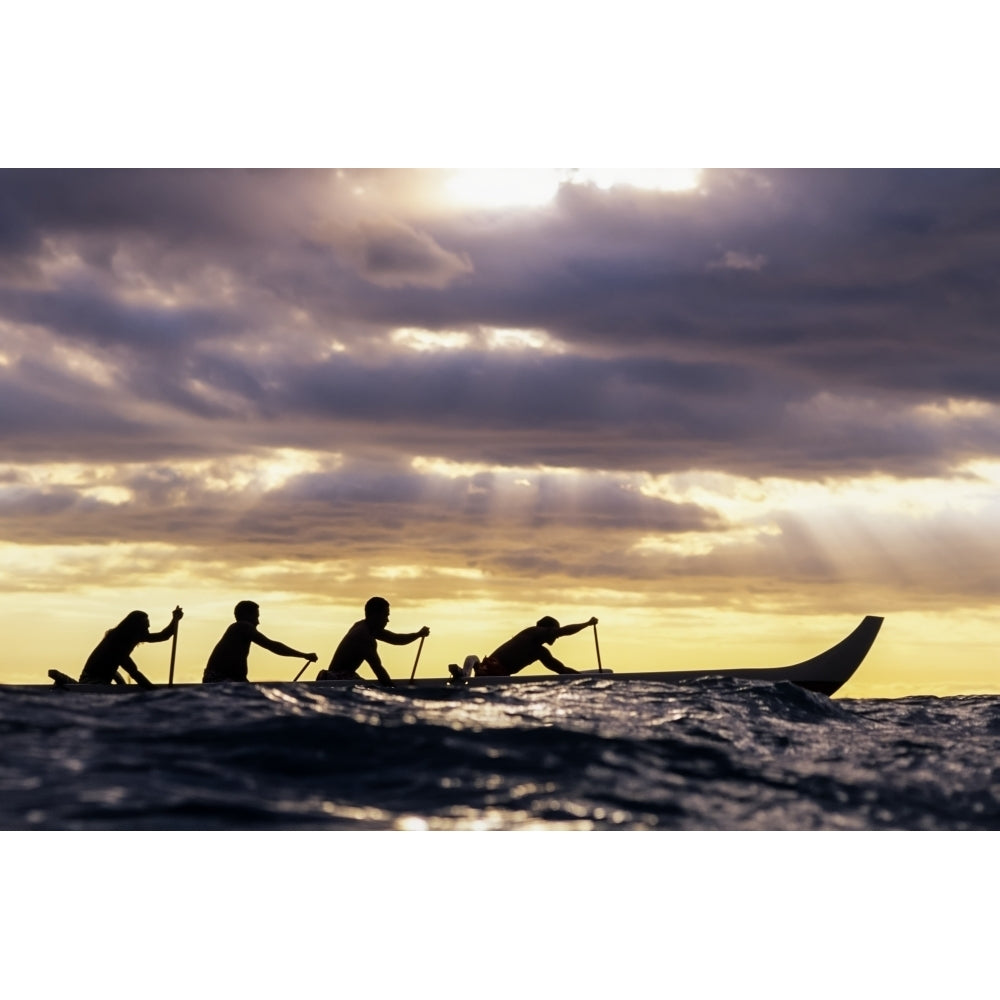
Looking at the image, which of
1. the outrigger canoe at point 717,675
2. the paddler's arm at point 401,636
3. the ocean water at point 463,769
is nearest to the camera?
the ocean water at point 463,769

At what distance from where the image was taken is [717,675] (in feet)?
57.2

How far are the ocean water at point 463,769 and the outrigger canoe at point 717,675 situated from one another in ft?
5.29

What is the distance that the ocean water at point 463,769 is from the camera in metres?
7.76

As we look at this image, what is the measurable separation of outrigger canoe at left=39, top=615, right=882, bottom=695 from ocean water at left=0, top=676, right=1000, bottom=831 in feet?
5.29

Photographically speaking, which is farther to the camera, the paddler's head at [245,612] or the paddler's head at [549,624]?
the paddler's head at [549,624]

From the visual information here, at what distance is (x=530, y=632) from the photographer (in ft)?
58.0

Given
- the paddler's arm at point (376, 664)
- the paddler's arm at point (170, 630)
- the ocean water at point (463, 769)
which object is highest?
the paddler's arm at point (170, 630)

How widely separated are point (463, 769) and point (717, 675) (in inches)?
365

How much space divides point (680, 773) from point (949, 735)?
608cm

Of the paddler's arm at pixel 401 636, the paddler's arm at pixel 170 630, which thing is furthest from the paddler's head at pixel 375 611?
the paddler's arm at pixel 170 630

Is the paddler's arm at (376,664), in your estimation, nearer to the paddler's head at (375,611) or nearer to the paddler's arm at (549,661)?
the paddler's head at (375,611)

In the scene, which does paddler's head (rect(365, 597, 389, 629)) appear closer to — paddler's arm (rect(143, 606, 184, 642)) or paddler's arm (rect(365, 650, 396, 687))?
paddler's arm (rect(365, 650, 396, 687))

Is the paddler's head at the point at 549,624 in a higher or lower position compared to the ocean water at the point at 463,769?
higher

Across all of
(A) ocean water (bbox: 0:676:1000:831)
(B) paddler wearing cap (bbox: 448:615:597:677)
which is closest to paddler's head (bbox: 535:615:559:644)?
(B) paddler wearing cap (bbox: 448:615:597:677)
